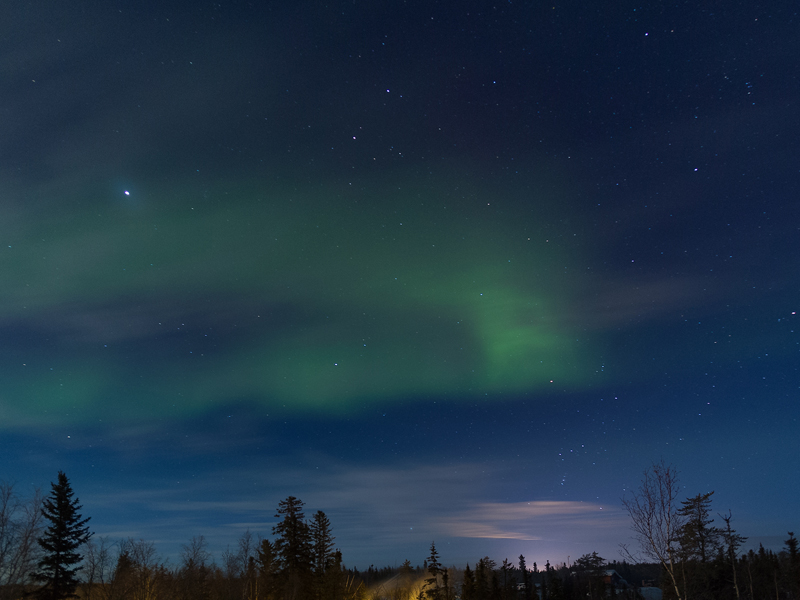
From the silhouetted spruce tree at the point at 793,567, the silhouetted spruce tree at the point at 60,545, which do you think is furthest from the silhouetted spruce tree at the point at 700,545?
the silhouetted spruce tree at the point at 60,545

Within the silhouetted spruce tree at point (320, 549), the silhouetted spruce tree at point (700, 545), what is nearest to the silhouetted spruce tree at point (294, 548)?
the silhouetted spruce tree at point (320, 549)

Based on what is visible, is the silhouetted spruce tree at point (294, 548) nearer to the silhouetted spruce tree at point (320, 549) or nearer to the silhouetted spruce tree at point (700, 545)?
the silhouetted spruce tree at point (320, 549)

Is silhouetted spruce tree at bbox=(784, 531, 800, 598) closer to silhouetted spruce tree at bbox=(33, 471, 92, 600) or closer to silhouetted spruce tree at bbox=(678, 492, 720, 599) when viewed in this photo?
silhouetted spruce tree at bbox=(678, 492, 720, 599)

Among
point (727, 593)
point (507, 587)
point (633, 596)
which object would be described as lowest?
point (633, 596)

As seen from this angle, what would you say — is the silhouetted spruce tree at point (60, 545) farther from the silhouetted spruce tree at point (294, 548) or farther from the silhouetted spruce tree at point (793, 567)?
the silhouetted spruce tree at point (793, 567)

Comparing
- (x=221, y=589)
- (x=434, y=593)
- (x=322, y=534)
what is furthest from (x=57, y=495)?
(x=434, y=593)

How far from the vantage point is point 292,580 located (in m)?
52.3

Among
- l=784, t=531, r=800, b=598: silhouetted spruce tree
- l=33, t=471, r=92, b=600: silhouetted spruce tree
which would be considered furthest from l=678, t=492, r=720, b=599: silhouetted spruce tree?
l=33, t=471, r=92, b=600: silhouetted spruce tree

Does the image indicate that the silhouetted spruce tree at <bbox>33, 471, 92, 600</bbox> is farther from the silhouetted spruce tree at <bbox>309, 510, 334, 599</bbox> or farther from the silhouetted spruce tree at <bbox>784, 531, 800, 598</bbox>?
the silhouetted spruce tree at <bbox>784, 531, 800, 598</bbox>

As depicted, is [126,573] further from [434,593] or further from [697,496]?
[697,496]

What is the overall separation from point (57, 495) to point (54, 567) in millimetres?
6045

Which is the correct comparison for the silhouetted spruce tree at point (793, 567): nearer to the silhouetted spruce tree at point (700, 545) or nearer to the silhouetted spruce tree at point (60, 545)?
the silhouetted spruce tree at point (700, 545)

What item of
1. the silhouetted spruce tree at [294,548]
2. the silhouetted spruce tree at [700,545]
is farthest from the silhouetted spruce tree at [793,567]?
the silhouetted spruce tree at [294,548]

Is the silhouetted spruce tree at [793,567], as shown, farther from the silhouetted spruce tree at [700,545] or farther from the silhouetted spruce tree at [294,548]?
the silhouetted spruce tree at [294,548]
